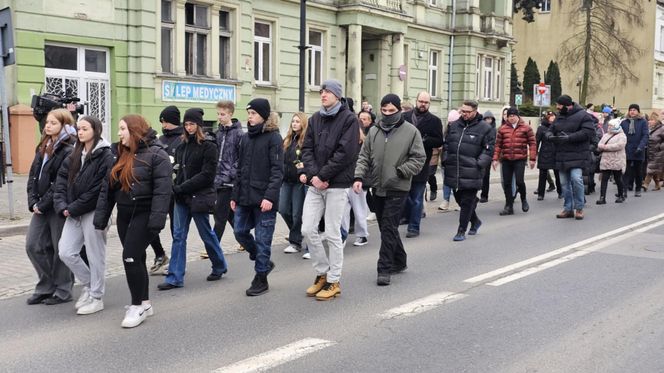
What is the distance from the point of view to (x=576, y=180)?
1246cm

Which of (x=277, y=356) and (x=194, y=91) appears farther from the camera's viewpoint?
(x=194, y=91)

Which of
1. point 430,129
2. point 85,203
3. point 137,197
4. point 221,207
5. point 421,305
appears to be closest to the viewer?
point 137,197

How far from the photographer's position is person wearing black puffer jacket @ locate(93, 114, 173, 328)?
19.7 feet

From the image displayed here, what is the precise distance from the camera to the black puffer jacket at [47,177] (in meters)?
6.62

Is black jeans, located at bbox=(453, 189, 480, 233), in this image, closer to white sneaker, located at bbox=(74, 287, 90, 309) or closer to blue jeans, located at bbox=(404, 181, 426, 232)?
blue jeans, located at bbox=(404, 181, 426, 232)

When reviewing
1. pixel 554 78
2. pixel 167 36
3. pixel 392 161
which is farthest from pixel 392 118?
pixel 554 78

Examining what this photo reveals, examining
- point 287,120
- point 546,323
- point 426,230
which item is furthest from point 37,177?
point 287,120

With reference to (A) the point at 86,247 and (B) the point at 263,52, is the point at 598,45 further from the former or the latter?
(A) the point at 86,247

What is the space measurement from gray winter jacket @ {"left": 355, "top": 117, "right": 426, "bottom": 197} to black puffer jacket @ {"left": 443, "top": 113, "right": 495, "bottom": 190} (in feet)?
9.17

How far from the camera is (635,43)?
2228 inches

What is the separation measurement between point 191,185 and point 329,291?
1.67 metres

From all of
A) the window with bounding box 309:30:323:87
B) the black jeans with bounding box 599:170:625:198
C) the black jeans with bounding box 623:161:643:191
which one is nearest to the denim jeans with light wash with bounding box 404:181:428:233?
the black jeans with bounding box 599:170:625:198

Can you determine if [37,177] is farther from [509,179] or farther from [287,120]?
[287,120]

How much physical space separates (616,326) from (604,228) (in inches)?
234
